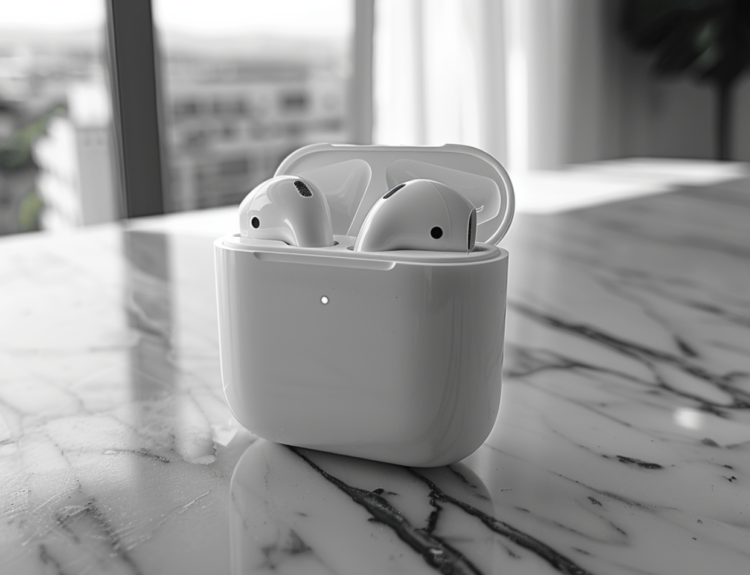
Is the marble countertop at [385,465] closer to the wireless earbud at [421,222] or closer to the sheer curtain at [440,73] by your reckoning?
the wireless earbud at [421,222]

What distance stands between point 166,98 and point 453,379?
141cm

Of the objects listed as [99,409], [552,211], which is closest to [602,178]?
[552,211]

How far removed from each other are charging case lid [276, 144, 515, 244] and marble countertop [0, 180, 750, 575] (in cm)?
14

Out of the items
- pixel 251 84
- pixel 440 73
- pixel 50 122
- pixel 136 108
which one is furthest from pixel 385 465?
pixel 251 84

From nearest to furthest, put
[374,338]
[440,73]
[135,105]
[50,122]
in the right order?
[374,338] → [135,105] → [50,122] → [440,73]

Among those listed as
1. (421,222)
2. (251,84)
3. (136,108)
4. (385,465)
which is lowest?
(385,465)

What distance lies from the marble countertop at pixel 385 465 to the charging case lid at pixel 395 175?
142 mm

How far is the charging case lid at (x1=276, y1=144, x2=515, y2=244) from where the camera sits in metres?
0.43

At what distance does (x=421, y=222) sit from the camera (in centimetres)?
38

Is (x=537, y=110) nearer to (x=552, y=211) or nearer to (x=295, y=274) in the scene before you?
(x=552, y=211)

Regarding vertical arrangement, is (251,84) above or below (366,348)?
above

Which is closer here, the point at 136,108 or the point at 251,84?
the point at 136,108

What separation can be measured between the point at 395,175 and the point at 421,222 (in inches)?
3.0

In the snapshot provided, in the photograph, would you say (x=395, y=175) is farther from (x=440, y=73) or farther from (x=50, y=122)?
(x=440, y=73)
